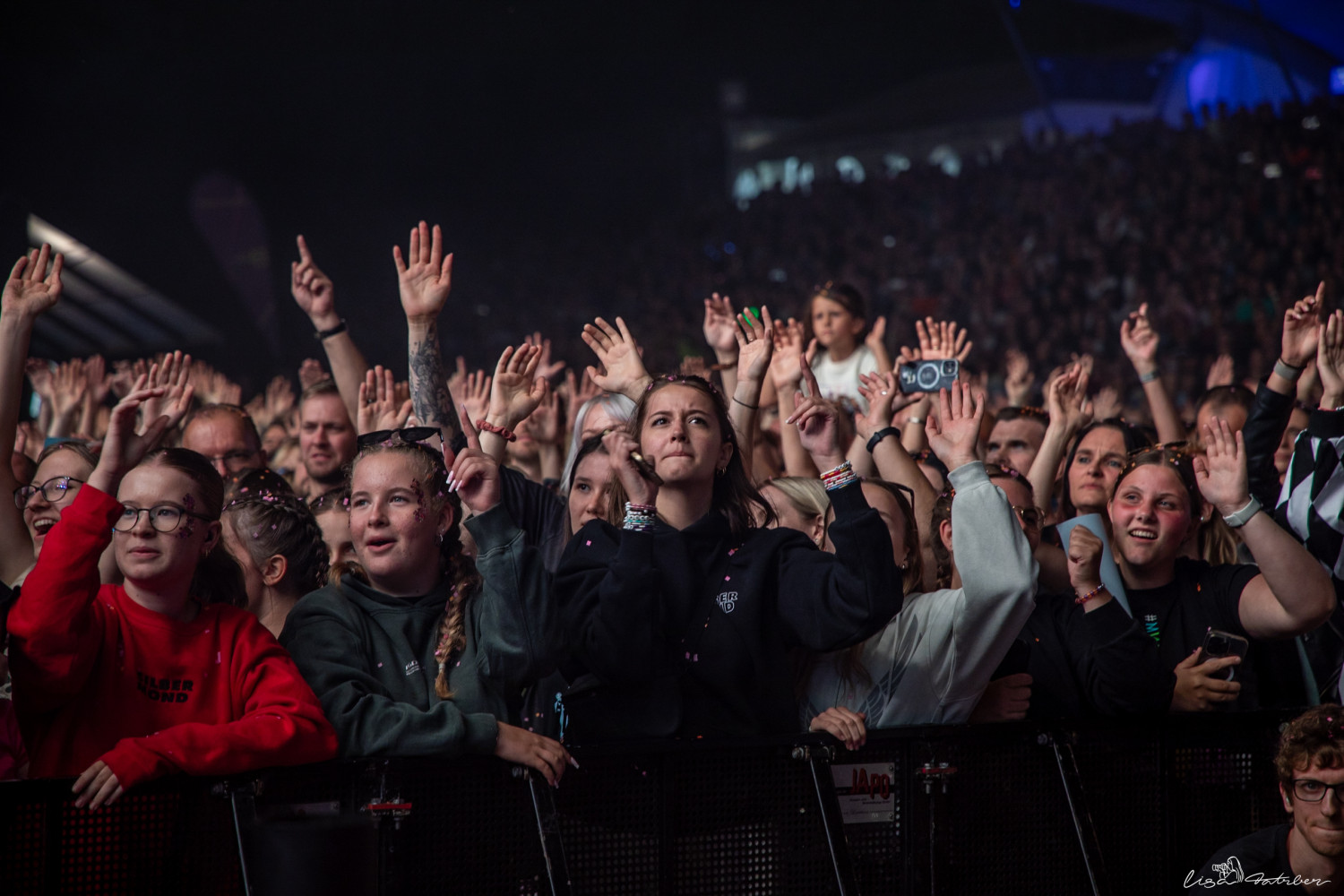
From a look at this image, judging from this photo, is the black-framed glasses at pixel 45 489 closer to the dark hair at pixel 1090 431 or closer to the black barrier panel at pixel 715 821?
the black barrier panel at pixel 715 821

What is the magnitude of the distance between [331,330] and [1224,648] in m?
2.85

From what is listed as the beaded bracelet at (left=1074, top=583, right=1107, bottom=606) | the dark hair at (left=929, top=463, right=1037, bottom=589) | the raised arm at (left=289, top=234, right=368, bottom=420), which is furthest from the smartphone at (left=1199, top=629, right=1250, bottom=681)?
the raised arm at (left=289, top=234, right=368, bottom=420)

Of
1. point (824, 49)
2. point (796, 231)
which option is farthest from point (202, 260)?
point (824, 49)

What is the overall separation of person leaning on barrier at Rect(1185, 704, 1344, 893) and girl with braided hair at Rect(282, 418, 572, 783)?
4.28 ft

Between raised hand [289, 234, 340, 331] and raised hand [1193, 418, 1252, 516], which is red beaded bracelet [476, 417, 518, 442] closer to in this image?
raised hand [289, 234, 340, 331]

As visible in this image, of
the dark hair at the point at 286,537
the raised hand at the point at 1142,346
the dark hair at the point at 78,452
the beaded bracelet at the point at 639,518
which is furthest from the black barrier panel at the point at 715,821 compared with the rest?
the raised hand at the point at 1142,346

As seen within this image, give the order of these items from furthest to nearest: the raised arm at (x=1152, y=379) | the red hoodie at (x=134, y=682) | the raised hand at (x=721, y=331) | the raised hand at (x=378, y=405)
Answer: the raised arm at (x=1152, y=379) < the raised hand at (x=721, y=331) < the raised hand at (x=378, y=405) < the red hoodie at (x=134, y=682)

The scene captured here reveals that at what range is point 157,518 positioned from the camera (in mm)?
2221

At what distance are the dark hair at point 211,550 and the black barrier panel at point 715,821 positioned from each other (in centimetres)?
55

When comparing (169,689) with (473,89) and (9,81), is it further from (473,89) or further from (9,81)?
(473,89)

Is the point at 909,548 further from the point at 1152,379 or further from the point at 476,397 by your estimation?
the point at 1152,379

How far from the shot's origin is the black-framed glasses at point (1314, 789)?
2215 mm

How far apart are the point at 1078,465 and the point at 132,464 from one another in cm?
283

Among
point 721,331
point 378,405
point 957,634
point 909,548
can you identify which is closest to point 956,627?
point 957,634
